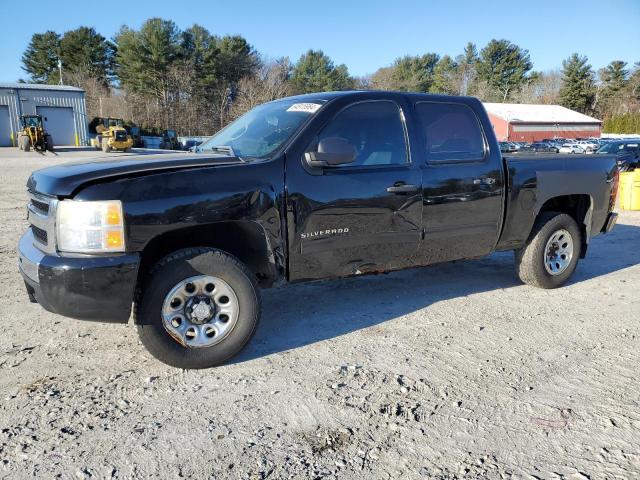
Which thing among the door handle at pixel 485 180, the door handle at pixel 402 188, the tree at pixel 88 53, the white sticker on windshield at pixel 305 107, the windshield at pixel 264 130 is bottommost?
the door handle at pixel 402 188

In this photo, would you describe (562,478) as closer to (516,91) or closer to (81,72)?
(81,72)

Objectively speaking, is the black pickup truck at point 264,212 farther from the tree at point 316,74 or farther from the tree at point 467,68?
the tree at point 467,68

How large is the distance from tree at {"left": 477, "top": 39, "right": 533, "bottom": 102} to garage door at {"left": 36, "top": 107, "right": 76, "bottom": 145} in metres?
69.0

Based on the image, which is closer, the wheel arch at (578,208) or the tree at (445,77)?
the wheel arch at (578,208)

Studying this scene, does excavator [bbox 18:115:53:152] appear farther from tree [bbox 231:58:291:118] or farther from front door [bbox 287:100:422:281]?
front door [bbox 287:100:422:281]

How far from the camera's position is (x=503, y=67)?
295 ft

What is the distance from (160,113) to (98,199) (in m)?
63.5

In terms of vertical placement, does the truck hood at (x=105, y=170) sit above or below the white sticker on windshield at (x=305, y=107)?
below

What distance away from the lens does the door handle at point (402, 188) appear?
163 inches

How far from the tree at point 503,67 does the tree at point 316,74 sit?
31365mm

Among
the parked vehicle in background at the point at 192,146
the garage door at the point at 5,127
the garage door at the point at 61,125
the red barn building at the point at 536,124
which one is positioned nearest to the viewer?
the parked vehicle in background at the point at 192,146

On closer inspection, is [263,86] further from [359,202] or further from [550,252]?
[359,202]

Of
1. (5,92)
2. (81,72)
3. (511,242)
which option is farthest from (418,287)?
(81,72)

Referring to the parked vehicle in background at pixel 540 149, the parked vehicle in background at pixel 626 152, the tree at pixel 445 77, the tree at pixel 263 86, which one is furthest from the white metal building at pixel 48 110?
the tree at pixel 445 77
